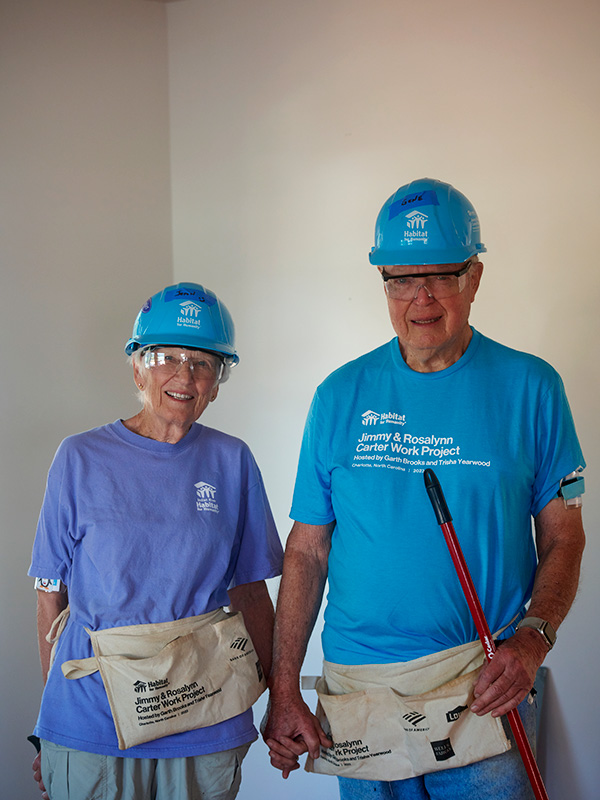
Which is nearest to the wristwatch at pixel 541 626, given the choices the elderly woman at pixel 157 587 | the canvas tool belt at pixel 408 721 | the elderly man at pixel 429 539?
the elderly man at pixel 429 539

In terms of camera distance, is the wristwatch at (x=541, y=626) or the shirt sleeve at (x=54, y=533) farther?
the shirt sleeve at (x=54, y=533)

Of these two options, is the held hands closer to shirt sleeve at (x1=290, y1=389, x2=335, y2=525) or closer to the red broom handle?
the red broom handle

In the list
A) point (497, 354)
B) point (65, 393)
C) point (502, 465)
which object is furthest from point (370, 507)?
point (65, 393)

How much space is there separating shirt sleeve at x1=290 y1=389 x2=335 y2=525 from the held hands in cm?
48

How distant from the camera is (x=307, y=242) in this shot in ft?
10.6

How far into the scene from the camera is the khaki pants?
62.7 inches

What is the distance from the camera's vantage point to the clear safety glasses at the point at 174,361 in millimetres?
1787

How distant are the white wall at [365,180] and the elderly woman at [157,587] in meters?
1.35

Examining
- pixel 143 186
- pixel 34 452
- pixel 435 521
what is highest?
pixel 143 186

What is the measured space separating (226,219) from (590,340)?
1.62m

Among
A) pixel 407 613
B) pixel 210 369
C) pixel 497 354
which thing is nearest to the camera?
pixel 407 613

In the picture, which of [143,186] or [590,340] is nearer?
[590,340]

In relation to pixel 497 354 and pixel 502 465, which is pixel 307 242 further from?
pixel 502 465

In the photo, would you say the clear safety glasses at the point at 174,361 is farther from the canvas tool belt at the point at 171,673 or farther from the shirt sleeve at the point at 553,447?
the shirt sleeve at the point at 553,447
